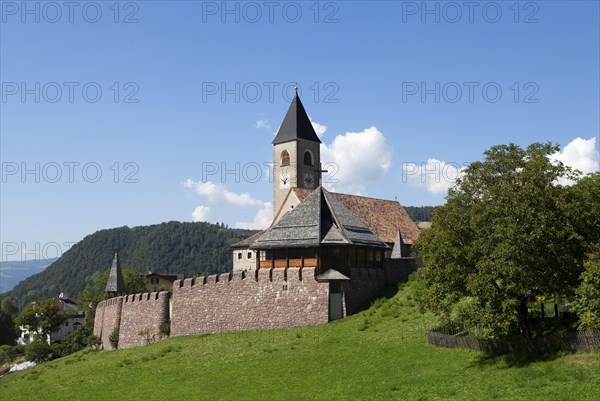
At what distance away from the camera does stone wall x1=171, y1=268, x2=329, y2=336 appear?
39.7 meters

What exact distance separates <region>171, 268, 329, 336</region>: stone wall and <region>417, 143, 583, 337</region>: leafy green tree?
12345 mm

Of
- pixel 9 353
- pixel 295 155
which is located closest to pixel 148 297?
pixel 295 155

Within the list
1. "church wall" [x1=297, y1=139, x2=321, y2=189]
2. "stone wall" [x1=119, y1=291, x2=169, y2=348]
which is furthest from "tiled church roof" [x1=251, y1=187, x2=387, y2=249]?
"church wall" [x1=297, y1=139, x2=321, y2=189]

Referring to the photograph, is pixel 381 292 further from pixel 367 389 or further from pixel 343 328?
pixel 367 389

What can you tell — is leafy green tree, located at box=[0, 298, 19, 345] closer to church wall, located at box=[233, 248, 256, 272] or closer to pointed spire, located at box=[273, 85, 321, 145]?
church wall, located at box=[233, 248, 256, 272]

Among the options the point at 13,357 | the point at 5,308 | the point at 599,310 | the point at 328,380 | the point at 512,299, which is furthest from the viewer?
the point at 5,308

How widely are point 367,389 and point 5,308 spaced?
112 meters

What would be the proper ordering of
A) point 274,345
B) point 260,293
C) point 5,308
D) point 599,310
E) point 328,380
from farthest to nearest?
1. point 5,308
2. point 260,293
3. point 274,345
4. point 328,380
5. point 599,310

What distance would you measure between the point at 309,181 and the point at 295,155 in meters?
3.61

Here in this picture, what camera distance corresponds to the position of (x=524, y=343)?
2661cm

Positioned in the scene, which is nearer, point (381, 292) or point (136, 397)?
point (136, 397)

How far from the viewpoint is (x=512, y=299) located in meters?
25.2

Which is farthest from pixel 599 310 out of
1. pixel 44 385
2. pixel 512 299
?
pixel 44 385

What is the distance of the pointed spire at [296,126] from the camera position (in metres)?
80.6
